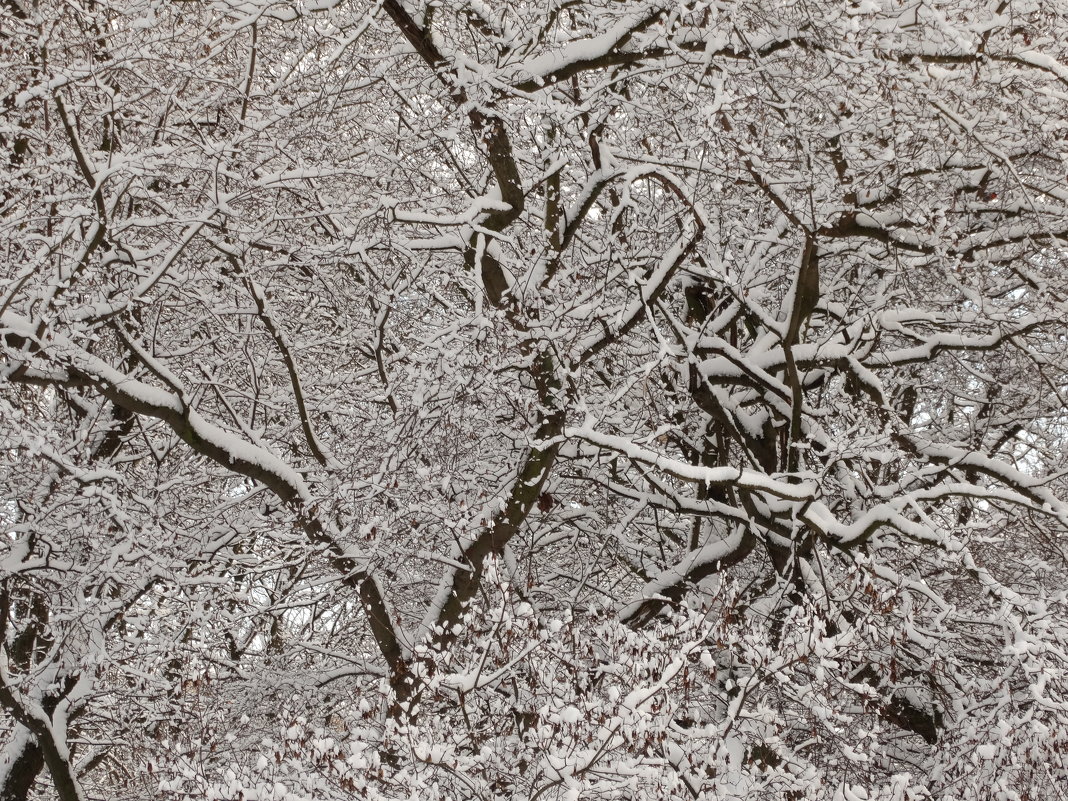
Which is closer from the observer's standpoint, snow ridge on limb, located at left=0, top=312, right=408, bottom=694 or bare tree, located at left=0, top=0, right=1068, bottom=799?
bare tree, located at left=0, top=0, right=1068, bottom=799

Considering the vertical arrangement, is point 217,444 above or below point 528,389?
above

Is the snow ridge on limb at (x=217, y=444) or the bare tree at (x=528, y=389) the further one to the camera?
the snow ridge on limb at (x=217, y=444)

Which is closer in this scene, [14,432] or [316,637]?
[14,432]

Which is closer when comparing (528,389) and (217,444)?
(217,444)

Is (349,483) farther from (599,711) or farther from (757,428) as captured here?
(757,428)

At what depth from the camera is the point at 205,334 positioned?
28.3 feet

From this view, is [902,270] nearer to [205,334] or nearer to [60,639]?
[205,334]

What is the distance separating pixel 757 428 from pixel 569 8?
12.2ft

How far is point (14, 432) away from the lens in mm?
6289

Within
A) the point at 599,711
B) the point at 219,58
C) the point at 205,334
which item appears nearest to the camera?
the point at 599,711

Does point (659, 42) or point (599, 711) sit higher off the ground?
point (659, 42)

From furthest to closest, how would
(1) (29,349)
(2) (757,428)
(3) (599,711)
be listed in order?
1. (2) (757,428)
2. (1) (29,349)
3. (3) (599,711)

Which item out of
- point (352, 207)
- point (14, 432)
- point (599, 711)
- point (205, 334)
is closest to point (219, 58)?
point (352, 207)

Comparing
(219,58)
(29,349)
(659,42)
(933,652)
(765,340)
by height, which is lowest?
(933,652)
